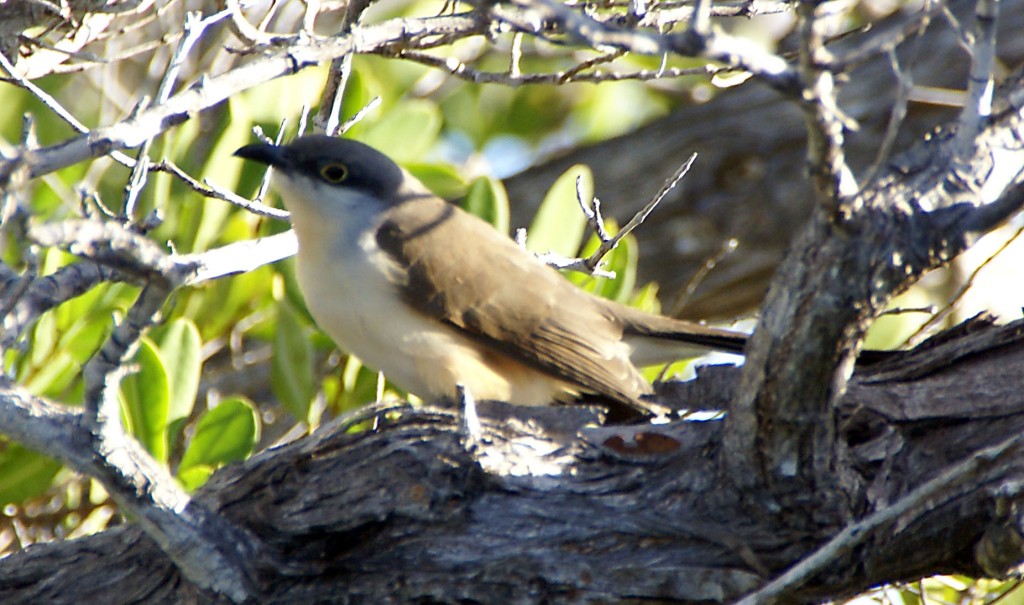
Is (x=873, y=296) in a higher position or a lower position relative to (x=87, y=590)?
higher

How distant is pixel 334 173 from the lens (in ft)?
16.0

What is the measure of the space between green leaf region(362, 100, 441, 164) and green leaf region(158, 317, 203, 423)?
1486mm

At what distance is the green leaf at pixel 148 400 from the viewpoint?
14.6ft

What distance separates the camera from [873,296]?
8.94 ft

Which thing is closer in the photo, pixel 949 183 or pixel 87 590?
pixel 949 183

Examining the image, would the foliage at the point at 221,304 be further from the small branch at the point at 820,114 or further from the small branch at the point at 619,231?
the small branch at the point at 820,114

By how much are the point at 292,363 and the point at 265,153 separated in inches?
37.3

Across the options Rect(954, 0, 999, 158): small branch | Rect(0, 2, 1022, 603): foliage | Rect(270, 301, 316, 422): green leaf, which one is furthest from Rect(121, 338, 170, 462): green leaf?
Rect(954, 0, 999, 158): small branch

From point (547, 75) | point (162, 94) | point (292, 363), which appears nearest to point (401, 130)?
point (292, 363)

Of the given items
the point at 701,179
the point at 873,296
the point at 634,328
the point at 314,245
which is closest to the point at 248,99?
the point at 314,245

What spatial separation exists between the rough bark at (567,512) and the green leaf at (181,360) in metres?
0.84

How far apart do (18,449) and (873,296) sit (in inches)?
141

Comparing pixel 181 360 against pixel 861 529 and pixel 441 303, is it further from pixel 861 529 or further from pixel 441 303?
pixel 861 529

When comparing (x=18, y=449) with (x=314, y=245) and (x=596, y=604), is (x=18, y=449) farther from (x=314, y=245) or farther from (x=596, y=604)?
(x=596, y=604)
